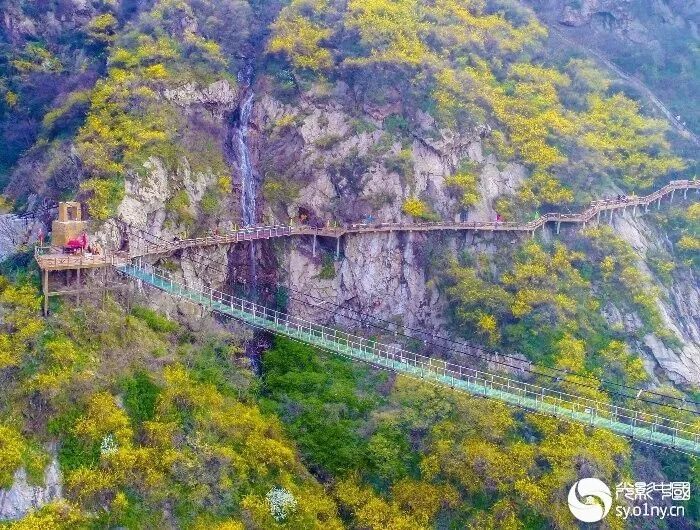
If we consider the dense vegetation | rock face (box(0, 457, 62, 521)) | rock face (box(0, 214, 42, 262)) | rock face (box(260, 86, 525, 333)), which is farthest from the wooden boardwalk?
rock face (box(0, 457, 62, 521))

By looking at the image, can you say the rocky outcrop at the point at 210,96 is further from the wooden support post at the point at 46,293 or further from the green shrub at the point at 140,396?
the green shrub at the point at 140,396

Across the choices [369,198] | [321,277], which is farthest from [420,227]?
[321,277]

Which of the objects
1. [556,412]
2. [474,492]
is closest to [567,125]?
[556,412]

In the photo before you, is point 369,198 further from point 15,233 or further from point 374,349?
point 15,233

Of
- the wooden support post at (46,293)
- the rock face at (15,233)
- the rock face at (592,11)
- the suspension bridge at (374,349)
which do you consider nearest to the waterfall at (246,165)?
the suspension bridge at (374,349)

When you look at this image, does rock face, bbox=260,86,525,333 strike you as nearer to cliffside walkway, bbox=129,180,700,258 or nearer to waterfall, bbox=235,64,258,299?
cliffside walkway, bbox=129,180,700,258

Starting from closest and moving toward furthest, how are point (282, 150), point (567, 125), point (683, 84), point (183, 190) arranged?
point (183, 190), point (282, 150), point (567, 125), point (683, 84)

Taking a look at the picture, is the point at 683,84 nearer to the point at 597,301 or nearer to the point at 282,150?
the point at 597,301
